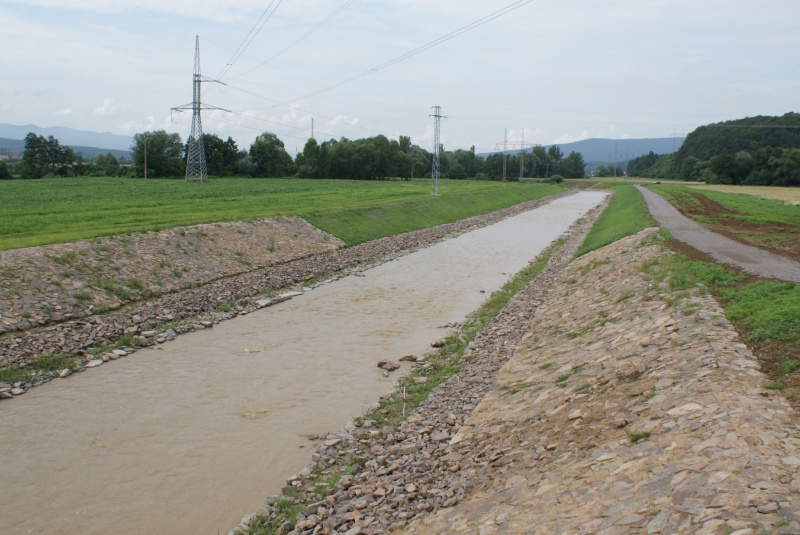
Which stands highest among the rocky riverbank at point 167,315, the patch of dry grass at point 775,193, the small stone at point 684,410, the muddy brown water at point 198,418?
the patch of dry grass at point 775,193

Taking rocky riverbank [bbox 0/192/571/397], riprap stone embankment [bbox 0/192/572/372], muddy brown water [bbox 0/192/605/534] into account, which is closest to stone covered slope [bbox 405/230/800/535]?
muddy brown water [bbox 0/192/605/534]

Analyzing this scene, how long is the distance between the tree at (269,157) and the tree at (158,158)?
630 inches

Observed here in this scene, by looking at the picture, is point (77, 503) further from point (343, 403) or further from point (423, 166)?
point (423, 166)

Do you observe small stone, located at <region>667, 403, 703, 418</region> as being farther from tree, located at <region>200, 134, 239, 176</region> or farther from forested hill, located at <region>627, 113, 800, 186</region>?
forested hill, located at <region>627, 113, 800, 186</region>

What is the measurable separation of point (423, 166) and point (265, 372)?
145 m

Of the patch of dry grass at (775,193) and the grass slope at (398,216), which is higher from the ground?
the patch of dry grass at (775,193)

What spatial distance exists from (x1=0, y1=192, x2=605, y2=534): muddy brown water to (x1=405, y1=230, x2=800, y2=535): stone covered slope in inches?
138

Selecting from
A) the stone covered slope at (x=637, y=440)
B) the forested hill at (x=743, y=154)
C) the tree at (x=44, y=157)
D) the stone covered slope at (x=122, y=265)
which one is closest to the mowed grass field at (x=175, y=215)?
the stone covered slope at (x=122, y=265)

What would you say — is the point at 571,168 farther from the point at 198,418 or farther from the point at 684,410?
the point at 684,410

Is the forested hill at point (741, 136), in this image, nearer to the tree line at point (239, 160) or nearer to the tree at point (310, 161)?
the tree line at point (239, 160)

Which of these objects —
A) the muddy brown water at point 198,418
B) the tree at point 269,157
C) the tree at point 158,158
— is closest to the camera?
the muddy brown water at point 198,418

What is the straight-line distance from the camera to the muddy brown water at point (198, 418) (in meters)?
8.34

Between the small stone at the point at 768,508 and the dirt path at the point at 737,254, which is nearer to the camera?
the small stone at the point at 768,508

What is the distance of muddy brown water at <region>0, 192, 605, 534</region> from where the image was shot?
8344 mm
